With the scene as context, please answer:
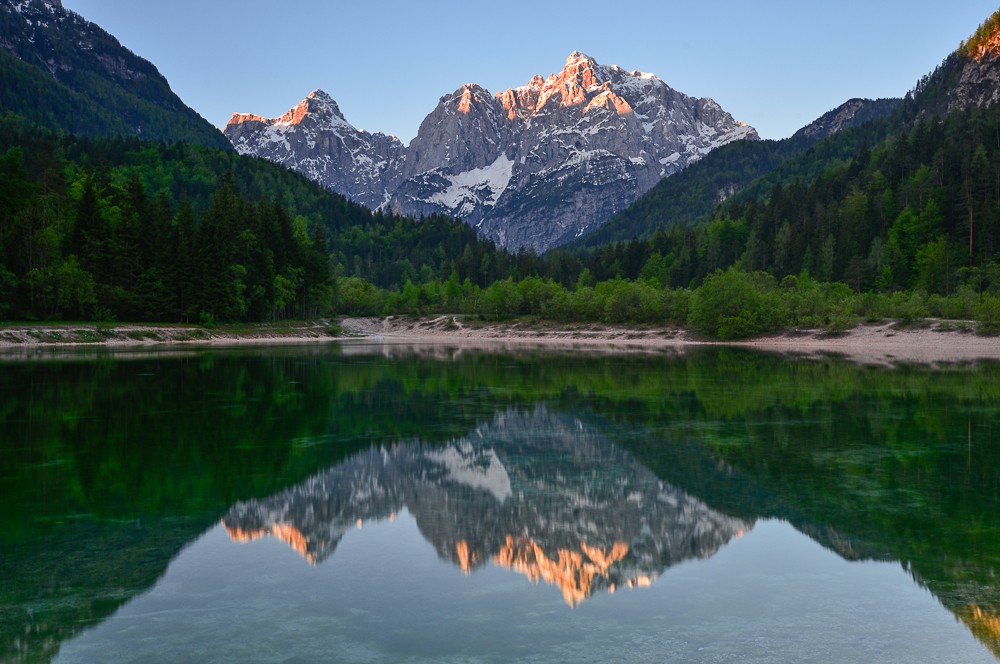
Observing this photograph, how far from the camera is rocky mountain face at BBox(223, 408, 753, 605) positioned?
11.8 meters

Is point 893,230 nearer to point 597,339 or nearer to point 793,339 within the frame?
point 793,339

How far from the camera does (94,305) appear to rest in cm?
8512

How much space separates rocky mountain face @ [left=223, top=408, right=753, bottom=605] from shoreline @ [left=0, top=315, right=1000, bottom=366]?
49560 millimetres

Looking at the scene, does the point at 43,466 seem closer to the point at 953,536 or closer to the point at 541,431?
the point at 541,431

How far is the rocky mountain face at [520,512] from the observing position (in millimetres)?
11789

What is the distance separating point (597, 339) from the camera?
401ft

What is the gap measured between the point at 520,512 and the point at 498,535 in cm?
160

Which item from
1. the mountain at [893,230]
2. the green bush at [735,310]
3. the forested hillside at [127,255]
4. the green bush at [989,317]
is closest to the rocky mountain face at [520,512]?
the forested hillside at [127,255]

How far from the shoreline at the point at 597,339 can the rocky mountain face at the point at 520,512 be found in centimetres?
4956

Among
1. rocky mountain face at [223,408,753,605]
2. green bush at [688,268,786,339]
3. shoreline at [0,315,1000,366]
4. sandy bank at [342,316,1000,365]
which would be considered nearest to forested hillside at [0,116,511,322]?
shoreline at [0,315,1000,366]

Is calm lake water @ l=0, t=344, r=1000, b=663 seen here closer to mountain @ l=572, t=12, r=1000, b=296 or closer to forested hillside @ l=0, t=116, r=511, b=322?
forested hillside @ l=0, t=116, r=511, b=322

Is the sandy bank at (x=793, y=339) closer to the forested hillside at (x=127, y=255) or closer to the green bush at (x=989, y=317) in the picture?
the green bush at (x=989, y=317)

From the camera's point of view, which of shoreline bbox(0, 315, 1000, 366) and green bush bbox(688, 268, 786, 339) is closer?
shoreline bbox(0, 315, 1000, 366)

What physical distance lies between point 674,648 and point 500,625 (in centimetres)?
215
